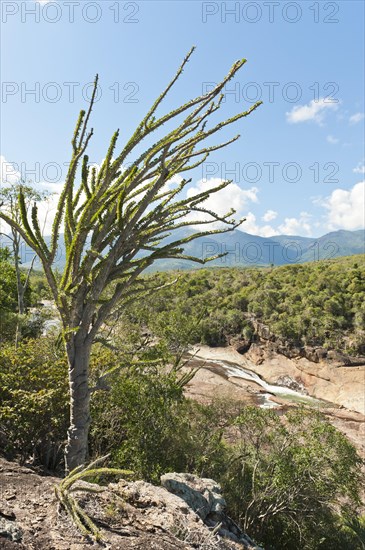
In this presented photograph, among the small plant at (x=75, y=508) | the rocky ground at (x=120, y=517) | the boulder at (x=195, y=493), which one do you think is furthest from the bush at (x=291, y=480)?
the small plant at (x=75, y=508)

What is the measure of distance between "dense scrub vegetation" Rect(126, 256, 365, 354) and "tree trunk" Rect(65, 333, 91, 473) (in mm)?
22419

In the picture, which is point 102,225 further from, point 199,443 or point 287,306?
point 287,306

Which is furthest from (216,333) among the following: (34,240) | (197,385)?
(34,240)

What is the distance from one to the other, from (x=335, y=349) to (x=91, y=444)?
97.5 ft

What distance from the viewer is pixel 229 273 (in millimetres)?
63750

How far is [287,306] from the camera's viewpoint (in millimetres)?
43625

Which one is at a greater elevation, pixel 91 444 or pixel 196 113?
pixel 196 113

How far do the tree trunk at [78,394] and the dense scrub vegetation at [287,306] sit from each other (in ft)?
73.6

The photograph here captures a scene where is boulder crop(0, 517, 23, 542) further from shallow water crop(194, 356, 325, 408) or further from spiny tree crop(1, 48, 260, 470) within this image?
shallow water crop(194, 356, 325, 408)

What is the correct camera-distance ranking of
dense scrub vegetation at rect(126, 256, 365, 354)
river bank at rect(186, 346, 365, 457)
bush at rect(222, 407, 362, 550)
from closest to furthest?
bush at rect(222, 407, 362, 550), river bank at rect(186, 346, 365, 457), dense scrub vegetation at rect(126, 256, 365, 354)

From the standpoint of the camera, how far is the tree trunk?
285 inches

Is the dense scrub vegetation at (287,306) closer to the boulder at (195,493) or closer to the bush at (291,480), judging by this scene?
the bush at (291,480)

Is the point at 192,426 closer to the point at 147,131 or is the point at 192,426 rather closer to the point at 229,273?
the point at 147,131

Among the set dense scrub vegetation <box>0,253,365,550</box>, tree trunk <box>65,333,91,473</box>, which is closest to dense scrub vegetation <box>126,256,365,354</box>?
dense scrub vegetation <box>0,253,365,550</box>
